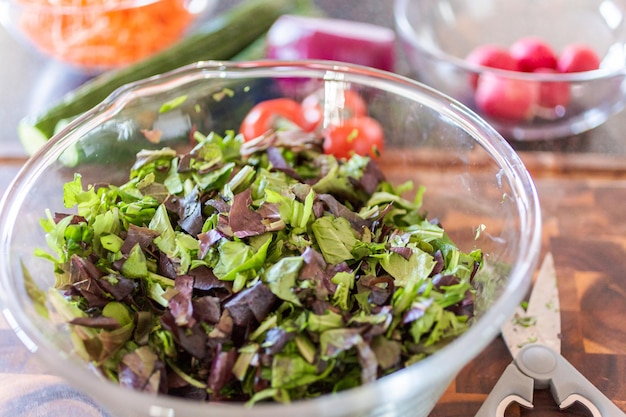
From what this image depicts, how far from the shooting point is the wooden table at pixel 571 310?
1271mm

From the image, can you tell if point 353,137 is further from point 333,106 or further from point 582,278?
point 582,278

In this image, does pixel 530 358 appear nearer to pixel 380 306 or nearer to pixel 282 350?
pixel 380 306

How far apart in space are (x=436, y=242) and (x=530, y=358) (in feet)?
0.93

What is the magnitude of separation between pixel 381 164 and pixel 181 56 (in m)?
0.79

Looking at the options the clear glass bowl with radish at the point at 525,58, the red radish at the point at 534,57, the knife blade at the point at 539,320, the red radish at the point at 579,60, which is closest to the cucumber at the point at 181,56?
the clear glass bowl with radish at the point at 525,58

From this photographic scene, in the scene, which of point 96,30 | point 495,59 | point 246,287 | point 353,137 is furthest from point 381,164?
point 96,30

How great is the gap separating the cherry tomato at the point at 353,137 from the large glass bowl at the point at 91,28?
836 millimetres

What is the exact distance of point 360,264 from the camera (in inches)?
45.4

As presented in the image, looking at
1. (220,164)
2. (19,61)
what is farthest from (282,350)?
(19,61)

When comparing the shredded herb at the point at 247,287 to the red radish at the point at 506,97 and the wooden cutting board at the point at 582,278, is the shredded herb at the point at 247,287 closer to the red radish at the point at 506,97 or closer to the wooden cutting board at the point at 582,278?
the wooden cutting board at the point at 582,278

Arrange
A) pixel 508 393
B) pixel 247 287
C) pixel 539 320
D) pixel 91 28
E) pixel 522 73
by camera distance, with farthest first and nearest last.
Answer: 1. pixel 91 28
2. pixel 522 73
3. pixel 539 320
4. pixel 508 393
5. pixel 247 287

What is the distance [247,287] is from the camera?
41.8 inches

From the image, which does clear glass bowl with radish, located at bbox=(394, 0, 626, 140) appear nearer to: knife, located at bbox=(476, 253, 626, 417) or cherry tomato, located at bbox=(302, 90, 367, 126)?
cherry tomato, located at bbox=(302, 90, 367, 126)

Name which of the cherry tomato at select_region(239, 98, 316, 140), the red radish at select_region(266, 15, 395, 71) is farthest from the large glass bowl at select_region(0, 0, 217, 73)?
the cherry tomato at select_region(239, 98, 316, 140)
